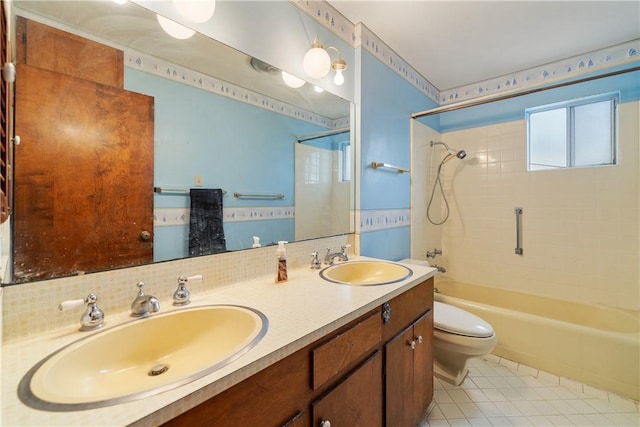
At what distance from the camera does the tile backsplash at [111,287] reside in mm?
668

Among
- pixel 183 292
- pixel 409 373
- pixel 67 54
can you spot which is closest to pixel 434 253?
pixel 409 373

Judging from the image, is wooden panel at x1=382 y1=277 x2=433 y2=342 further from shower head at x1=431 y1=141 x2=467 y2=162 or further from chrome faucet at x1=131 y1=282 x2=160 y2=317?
shower head at x1=431 y1=141 x2=467 y2=162

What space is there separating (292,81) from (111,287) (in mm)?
1223

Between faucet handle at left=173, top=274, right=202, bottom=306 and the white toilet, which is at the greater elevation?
faucet handle at left=173, top=274, right=202, bottom=306

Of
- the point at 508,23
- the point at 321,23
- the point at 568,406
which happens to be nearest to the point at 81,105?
the point at 321,23

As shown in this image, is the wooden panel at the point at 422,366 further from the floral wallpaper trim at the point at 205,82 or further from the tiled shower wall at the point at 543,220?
the tiled shower wall at the point at 543,220

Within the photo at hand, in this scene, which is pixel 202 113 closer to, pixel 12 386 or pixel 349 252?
pixel 12 386

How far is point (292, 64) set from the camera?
142 centimetres

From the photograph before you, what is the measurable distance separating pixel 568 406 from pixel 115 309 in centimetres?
235

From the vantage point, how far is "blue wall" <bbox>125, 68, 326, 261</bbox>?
96cm

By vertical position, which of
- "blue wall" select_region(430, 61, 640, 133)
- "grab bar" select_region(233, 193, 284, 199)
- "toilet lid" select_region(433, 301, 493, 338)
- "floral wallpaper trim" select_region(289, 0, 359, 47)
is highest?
"floral wallpaper trim" select_region(289, 0, 359, 47)

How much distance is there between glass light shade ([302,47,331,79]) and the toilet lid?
1606 millimetres

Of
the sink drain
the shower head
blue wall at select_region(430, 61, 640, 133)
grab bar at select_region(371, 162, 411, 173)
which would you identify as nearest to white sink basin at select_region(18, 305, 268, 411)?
the sink drain

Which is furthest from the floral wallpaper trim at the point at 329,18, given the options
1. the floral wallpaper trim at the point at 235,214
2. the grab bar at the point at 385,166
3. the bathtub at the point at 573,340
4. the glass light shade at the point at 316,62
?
the bathtub at the point at 573,340
